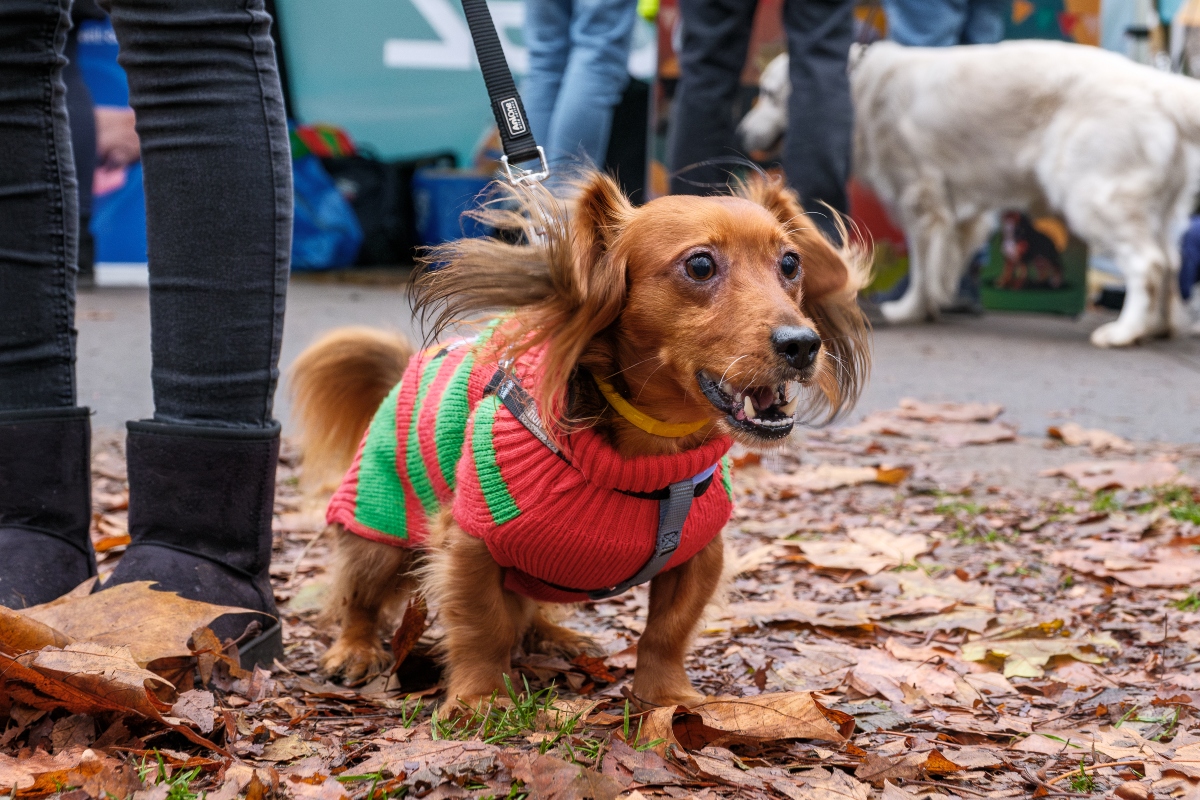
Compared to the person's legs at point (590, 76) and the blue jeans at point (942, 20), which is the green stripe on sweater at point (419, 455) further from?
the blue jeans at point (942, 20)

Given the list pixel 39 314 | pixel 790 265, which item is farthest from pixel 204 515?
pixel 790 265

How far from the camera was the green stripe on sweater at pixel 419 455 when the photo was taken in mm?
2033

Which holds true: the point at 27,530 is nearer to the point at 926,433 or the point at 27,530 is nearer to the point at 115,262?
the point at 926,433

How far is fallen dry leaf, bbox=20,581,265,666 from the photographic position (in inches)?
64.9

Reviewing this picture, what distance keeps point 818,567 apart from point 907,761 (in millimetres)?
1167

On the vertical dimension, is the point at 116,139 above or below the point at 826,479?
above

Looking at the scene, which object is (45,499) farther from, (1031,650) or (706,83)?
(706,83)

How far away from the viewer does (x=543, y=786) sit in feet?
4.60

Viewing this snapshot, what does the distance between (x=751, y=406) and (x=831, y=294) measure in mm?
380

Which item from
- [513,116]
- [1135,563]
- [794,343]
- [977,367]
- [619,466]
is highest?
[513,116]

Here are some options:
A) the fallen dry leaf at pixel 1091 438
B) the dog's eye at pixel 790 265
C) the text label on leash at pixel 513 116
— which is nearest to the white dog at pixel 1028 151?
the fallen dry leaf at pixel 1091 438

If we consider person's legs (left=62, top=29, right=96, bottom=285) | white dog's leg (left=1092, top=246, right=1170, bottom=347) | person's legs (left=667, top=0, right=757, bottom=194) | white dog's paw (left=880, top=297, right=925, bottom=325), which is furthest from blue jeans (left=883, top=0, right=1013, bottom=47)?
person's legs (left=62, top=29, right=96, bottom=285)

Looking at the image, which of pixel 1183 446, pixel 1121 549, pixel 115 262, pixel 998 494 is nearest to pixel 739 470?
pixel 998 494

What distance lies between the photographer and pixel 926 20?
6809 millimetres
